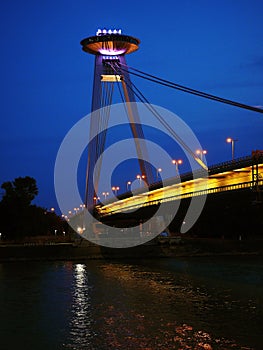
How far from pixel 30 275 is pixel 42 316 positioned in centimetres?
1248

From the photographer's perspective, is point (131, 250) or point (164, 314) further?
point (131, 250)

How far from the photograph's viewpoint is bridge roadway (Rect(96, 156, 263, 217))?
30328 millimetres

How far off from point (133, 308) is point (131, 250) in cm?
2476

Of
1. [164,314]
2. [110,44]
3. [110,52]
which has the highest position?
[110,44]

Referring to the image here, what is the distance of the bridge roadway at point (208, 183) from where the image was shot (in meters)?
30.3

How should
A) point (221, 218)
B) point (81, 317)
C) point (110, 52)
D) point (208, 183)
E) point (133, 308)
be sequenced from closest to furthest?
point (81, 317)
point (133, 308)
point (208, 183)
point (110, 52)
point (221, 218)

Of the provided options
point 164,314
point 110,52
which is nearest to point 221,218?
point 110,52

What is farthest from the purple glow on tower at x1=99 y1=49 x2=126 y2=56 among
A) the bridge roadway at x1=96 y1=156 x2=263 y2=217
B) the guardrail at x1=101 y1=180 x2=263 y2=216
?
the guardrail at x1=101 y1=180 x2=263 y2=216

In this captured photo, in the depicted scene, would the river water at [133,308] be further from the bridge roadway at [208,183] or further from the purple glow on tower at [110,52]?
the purple glow on tower at [110,52]

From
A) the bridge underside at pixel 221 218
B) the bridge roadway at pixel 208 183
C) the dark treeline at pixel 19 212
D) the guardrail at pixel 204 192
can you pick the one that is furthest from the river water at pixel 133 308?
the dark treeline at pixel 19 212

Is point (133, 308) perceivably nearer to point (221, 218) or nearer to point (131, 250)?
point (131, 250)

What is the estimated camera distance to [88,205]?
54.8 metres

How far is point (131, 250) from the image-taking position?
44.0m

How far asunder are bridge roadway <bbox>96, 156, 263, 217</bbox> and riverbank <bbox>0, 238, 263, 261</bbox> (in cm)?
367
